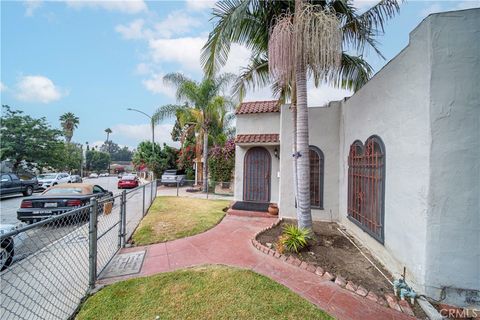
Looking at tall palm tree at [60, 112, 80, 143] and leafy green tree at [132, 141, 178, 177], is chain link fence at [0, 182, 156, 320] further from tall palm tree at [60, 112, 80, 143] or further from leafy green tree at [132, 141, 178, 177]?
tall palm tree at [60, 112, 80, 143]

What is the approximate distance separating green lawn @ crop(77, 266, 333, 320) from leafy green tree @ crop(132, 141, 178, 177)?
21611 millimetres

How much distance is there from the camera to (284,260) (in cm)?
444

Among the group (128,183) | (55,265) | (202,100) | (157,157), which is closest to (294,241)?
(55,265)

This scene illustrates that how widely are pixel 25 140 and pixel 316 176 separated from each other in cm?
2940

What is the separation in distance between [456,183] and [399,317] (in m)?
2.01

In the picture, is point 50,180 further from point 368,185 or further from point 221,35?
point 368,185

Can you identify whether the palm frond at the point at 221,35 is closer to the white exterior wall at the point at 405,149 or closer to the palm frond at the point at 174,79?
the white exterior wall at the point at 405,149

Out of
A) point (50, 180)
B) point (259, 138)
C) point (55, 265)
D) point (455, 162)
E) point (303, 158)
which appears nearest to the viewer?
point (455, 162)

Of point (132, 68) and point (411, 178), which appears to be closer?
point (411, 178)

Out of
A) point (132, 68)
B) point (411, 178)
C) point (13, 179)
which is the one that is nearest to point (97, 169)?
point (13, 179)

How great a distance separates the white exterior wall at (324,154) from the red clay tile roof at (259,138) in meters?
1.96

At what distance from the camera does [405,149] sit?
361 cm

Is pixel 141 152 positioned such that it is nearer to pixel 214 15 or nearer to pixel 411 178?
pixel 214 15

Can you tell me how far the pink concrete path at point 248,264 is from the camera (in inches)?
118
